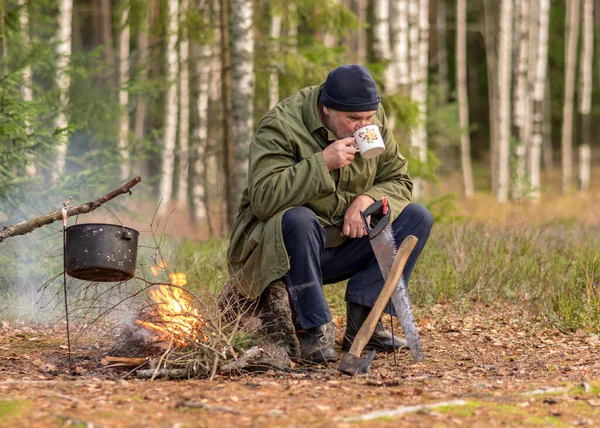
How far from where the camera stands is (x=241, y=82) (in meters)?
8.45

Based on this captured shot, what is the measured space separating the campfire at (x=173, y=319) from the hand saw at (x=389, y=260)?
3.37 feet

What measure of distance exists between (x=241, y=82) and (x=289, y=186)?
4377 millimetres

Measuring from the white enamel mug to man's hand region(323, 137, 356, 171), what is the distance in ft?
0.15

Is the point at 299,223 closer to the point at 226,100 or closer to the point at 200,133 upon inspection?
the point at 226,100

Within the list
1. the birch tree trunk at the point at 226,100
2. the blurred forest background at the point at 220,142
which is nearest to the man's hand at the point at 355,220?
the blurred forest background at the point at 220,142

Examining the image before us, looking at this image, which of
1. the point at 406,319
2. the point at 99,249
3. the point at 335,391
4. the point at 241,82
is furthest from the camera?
the point at 241,82

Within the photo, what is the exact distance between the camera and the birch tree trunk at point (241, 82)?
27.6ft

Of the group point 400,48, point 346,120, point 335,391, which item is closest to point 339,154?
point 346,120

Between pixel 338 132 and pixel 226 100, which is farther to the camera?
pixel 226 100

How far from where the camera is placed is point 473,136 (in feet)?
116

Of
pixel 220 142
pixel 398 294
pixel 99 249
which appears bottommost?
pixel 398 294

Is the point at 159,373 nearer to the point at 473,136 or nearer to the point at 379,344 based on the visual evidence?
the point at 379,344

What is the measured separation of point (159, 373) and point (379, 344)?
1.47 meters

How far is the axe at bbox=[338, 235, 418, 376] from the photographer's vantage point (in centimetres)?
407
